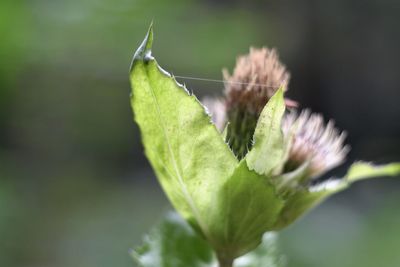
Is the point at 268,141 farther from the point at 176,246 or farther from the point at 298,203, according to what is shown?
the point at 176,246

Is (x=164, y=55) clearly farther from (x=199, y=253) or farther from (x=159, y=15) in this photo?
(x=199, y=253)

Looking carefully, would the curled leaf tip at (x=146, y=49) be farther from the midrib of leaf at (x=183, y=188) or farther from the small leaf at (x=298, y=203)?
the small leaf at (x=298, y=203)

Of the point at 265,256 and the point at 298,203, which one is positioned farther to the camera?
the point at 265,256

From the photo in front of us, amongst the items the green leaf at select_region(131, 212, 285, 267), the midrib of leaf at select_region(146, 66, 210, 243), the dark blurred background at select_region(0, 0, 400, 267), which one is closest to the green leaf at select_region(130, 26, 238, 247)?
the midrib of leaf at select_region(146, 66, 210, 243)

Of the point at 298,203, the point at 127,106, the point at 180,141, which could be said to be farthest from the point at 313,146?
the point at 127,106

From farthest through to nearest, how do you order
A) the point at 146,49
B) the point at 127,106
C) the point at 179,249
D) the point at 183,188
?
1. the point at 127,106
2. the point at 179,249
3. the point at 183,188
4. the point at 146,49

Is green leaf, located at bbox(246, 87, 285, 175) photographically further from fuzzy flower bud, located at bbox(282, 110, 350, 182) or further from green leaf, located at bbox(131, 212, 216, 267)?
green leaf, located at bbox(131, 212, 216, 267)

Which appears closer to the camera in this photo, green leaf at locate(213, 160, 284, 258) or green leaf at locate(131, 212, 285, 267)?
green leaf at locate(213, 160, 284, 258)
